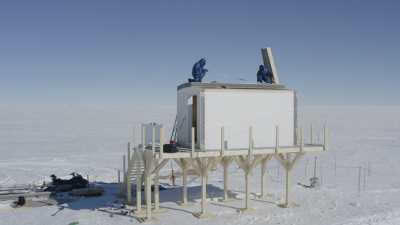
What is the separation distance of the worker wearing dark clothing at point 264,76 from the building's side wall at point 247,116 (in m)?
1.37

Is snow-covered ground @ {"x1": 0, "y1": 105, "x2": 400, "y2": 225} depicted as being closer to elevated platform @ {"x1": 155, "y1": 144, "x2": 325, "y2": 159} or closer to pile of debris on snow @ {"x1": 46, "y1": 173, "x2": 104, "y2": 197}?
pile of debris on snow @ {"x1": 46, "y1": 173, "x2": 104, "y2": 197}

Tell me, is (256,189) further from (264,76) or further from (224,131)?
(224,131)

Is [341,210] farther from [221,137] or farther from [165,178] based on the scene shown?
[165,178]

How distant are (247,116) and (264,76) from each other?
2800 millimetres

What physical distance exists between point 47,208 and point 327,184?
16325mm

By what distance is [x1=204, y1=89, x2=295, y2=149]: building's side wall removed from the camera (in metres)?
17.7

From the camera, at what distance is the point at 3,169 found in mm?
31625

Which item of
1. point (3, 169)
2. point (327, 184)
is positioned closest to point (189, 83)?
point (327, 184)

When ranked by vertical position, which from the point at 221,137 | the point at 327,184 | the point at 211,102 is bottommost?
the point at 327,184

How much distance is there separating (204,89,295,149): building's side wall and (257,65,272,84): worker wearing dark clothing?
1372mm

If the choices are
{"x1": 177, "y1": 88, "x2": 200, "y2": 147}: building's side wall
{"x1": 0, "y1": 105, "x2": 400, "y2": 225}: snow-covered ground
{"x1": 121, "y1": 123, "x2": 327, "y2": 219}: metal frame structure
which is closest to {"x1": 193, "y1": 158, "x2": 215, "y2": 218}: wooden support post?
{"x1": 121, "y1": 123, "x2": 327, "y2": 219}: metal frame structure

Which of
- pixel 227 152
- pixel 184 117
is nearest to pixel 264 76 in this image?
pixel 184 117

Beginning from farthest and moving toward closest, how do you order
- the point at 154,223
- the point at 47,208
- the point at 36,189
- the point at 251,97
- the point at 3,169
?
1. the point at 3,169
2. the point at 36,189
3. the point at 47,208
4. the point at 251,97
5. the point at 154,223

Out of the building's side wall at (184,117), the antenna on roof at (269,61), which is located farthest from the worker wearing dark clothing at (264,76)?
the building's side wall at (184,117)
